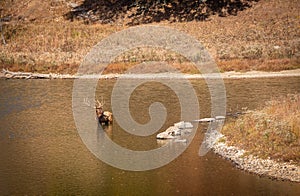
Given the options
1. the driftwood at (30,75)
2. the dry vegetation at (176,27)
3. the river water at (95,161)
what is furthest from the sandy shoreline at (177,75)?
the river water at (95,161)

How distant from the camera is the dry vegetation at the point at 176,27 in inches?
2426

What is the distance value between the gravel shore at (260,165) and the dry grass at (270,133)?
503 millimetres

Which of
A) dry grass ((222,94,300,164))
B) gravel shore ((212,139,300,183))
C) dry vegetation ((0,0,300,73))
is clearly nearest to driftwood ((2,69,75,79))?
dry vegetation ((0,0,300,73))

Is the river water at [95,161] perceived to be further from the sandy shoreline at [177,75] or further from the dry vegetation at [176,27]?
the dry vegetation at [176,27]

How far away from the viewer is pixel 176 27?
74312 millimetres

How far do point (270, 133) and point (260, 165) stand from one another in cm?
293

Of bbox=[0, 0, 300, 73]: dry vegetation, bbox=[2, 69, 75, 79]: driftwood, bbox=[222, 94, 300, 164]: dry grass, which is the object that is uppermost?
bbox=[0, 0, 300, 73]: dry vegetation

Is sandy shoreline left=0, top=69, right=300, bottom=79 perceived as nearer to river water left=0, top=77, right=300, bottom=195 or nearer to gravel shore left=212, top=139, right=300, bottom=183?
river water left=0, top=77, right=300, bottom=195

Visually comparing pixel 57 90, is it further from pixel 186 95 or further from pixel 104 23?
pixel 104 23

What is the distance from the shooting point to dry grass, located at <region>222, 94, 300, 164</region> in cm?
2719

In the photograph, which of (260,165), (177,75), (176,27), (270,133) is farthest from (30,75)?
(260,165)

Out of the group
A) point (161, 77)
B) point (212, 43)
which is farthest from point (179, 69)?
point (212, 43)

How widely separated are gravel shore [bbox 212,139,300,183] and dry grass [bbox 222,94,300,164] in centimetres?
50

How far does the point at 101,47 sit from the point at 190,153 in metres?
42.7
